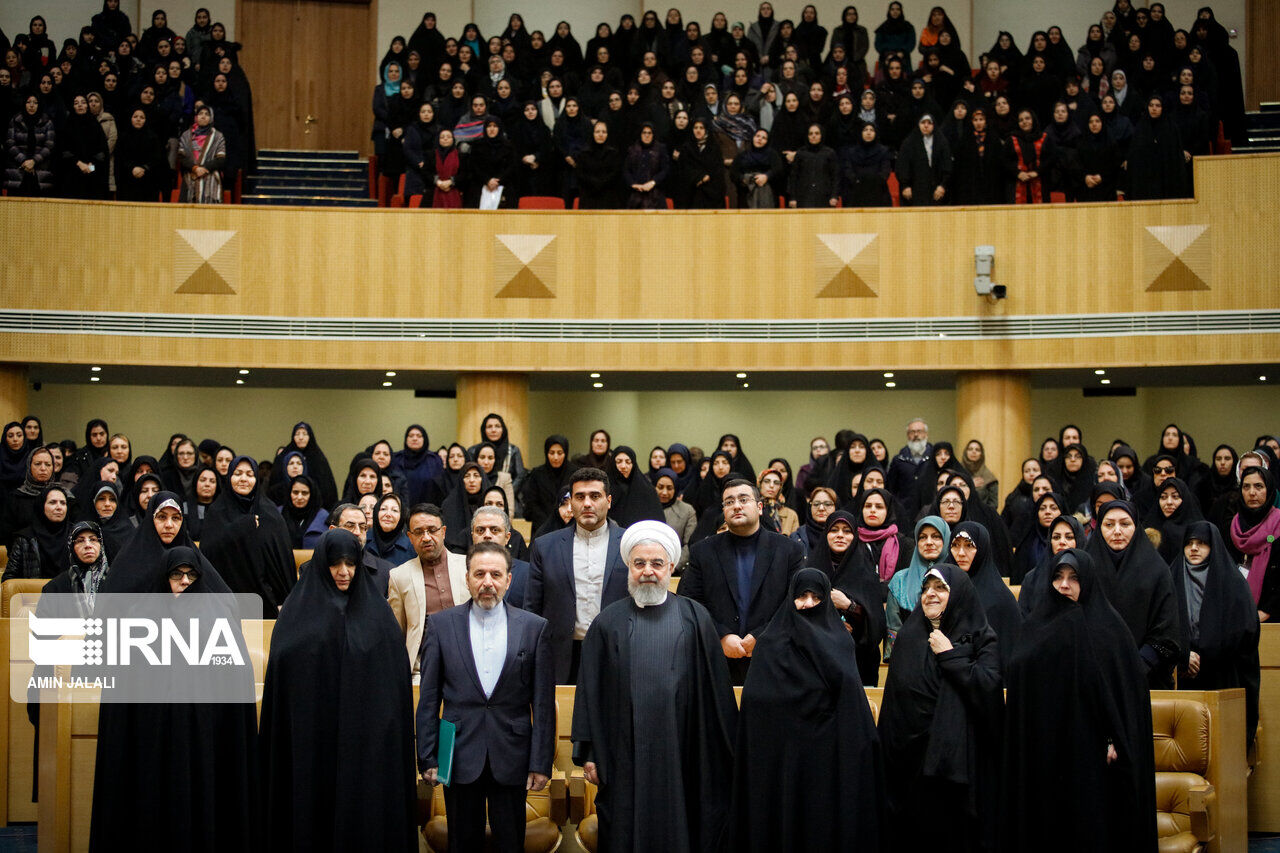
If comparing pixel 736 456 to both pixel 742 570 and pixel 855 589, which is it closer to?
pixel 855 589

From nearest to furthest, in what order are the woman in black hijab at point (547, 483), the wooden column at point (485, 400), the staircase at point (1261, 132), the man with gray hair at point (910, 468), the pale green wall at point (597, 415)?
the woman in black hijab at point (547, 483), the man with gray hair at point (910, 468), the wooden column at point (485, 400), the staircase at point (1261, 132), the pale green wall at point (597, 415)

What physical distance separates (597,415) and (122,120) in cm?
542

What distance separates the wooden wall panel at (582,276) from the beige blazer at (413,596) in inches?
253

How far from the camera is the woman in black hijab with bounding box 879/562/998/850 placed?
5359 mm

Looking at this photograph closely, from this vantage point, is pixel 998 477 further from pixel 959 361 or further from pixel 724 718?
pixel 724 718

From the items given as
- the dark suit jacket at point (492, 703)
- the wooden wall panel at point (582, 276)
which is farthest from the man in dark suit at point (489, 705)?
the wooden wall panel at point (582, 276)

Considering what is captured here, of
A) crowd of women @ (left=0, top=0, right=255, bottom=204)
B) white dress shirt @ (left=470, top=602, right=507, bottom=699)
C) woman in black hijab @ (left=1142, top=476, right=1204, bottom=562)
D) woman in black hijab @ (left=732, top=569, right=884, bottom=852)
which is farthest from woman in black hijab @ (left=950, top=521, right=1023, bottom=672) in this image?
crowd of women @ (left=0, top=0, right=255, bottom=204)

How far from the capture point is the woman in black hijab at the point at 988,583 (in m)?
6.07

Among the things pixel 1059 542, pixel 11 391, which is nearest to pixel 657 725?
pixel 1059 542

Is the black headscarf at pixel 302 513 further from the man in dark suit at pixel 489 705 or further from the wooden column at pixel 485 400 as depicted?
the wooden column at pixel 485 400

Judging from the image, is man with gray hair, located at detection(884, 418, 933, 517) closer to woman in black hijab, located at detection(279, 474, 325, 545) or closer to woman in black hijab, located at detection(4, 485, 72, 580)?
woman in black hijab, located at detection(279, 474, 325, 545)

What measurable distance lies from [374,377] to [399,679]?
840cm

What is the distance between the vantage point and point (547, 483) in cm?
962

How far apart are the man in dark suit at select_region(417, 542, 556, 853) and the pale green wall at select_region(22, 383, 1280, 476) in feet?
32.8
